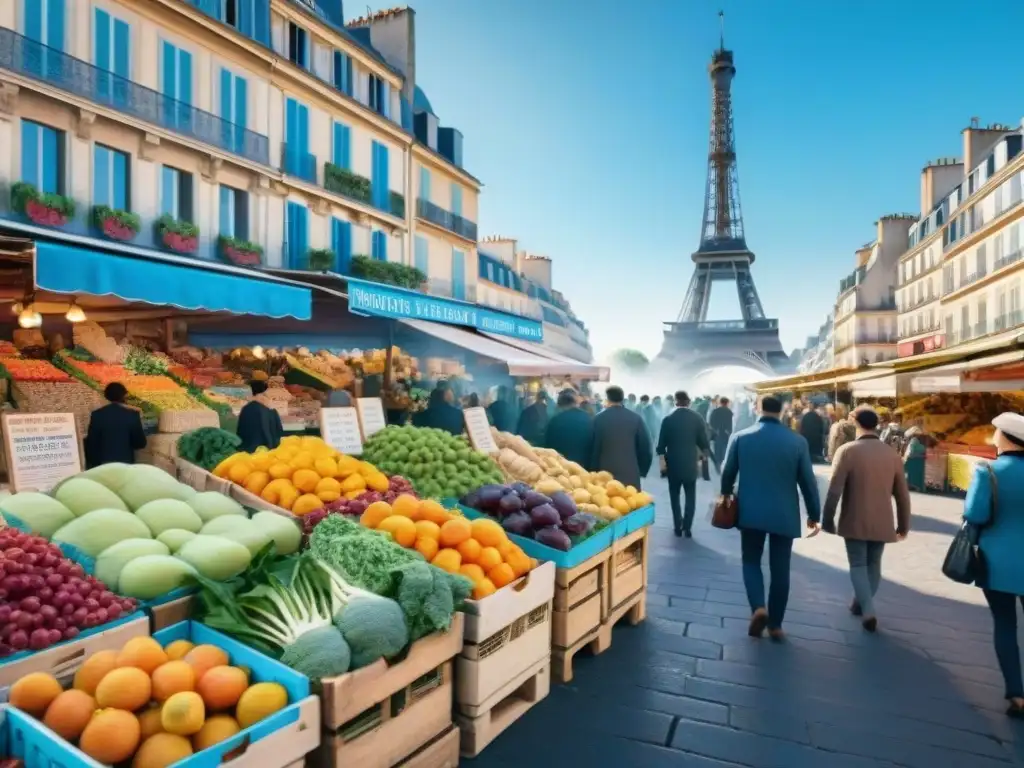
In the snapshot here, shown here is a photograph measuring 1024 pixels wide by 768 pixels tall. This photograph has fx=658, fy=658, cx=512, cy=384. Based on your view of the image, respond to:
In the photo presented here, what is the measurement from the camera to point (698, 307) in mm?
60406

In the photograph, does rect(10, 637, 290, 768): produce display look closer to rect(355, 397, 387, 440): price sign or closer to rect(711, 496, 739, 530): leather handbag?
rect(711, 496, 739, 530): leather handbag

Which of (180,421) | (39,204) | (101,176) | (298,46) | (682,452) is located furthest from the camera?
(298,46)

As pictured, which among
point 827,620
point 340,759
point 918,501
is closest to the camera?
point 340,759

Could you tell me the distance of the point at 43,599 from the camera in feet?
7.75

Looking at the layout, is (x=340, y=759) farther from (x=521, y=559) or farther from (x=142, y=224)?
(x=142, y=224)

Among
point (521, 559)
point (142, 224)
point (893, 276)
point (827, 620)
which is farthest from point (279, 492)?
point (893, 276)

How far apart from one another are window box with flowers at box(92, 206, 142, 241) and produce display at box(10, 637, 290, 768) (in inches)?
505

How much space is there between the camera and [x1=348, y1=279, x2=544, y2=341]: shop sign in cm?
696

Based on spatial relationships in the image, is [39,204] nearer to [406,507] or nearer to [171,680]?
[406,507]

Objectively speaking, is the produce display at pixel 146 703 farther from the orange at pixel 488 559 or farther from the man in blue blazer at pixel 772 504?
the man in blue blazer at pixel 772 504

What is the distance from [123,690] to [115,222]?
43.0ft

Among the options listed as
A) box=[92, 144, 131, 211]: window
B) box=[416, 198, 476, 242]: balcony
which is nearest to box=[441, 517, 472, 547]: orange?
box=[92, 144, 131, 211]: window

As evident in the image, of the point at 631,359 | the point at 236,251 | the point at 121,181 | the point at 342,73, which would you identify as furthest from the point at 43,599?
the point at 631,359

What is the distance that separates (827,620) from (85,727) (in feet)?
15.9
